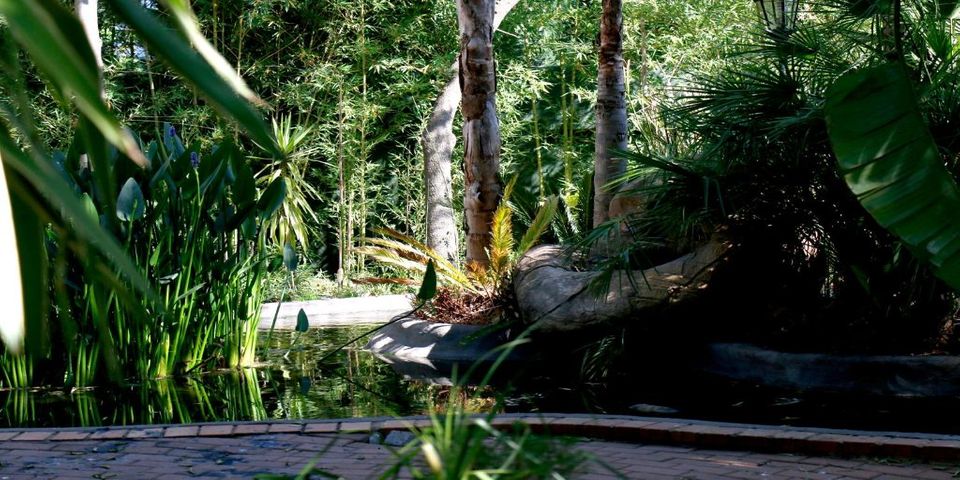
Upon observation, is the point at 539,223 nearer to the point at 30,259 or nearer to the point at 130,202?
the point at 130,202

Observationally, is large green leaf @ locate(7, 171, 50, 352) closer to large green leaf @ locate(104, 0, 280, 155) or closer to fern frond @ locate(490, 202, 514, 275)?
large green leaf @ locate(104, 0, 280, 155)

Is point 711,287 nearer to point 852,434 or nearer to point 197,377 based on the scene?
point 852,434

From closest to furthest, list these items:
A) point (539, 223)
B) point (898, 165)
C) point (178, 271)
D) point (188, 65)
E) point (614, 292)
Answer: point (188, 65), point (898, 165), point (178, 271), point (614, 292), point (539, 223)

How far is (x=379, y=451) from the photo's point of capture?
3840mm

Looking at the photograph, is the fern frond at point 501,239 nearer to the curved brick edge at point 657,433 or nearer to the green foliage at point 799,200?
the green foliage at point 799,200

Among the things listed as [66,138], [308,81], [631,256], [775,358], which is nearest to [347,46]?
[308,81]

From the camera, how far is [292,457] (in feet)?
12.2

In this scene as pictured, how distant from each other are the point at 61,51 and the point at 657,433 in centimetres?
355

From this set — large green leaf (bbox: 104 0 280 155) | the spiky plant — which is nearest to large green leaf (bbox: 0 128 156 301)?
large green leaf (bbox: 104 0 280 155)

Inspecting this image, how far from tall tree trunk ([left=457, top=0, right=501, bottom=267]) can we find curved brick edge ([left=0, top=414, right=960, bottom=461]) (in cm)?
418

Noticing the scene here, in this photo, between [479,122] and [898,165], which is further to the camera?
[479,122]

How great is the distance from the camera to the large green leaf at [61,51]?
2.16 ft

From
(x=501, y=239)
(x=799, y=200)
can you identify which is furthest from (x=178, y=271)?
(x=799, y=200)

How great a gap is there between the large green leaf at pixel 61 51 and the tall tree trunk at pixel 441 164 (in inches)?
484
